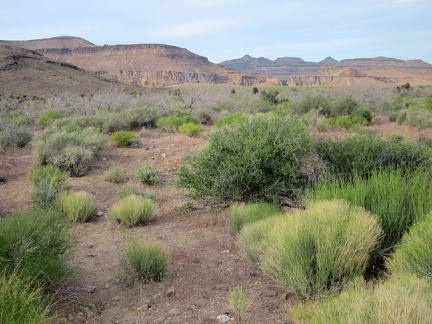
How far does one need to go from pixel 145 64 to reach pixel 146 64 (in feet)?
1.54

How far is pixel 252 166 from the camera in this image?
748cm

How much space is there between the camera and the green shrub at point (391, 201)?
187 inches

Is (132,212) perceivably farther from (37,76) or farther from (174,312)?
(37,76)

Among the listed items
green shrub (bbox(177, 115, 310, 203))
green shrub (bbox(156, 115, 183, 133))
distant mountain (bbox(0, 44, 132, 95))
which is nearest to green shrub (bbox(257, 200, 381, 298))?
green shrub (bbox(177, 115, 310, 203))

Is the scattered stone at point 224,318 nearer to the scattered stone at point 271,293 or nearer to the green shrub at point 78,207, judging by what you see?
the scattered stone at point 271,293

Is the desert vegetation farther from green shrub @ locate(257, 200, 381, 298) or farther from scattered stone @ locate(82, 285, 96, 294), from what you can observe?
scattered stone @ locate(82, 285, 96, 294)

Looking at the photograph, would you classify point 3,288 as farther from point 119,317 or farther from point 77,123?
point 77,123

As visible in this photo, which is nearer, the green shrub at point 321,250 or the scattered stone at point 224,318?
the scattered stone at point 224,318

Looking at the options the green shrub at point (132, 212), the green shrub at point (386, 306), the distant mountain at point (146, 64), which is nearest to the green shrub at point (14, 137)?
the green shrub at point (132, 212)

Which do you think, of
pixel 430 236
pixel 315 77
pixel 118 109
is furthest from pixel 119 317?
pixel 315 77

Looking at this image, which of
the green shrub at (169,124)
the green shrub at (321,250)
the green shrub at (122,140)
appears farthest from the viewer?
the green shrub at (169,124)

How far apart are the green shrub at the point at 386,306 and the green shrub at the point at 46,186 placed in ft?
20.7

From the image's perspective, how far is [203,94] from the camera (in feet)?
97.6

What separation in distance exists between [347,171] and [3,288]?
20.2 feet
